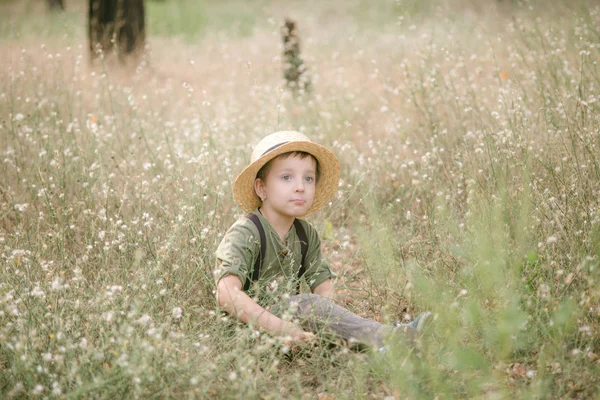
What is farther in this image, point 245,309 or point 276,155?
point 276,155

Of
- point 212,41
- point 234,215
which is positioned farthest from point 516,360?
point 212,41

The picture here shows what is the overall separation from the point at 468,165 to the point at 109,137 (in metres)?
3.18

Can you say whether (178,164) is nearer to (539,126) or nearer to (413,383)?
(413,383)

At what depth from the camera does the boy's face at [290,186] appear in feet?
11.5

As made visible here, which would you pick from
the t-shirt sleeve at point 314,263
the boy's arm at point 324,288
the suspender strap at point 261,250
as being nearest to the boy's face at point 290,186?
the suspender strap at point 261,250

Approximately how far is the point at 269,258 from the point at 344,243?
1.49 feet

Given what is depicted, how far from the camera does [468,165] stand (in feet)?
14.9

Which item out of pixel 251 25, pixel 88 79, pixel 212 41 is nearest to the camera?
pixel 88 79

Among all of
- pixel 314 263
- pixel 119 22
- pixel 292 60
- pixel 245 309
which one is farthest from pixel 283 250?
pixel 119 22

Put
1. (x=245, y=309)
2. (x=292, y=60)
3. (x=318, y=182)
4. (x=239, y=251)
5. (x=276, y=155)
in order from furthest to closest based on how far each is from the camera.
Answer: (x=292, y=60), (x=318, y=182), (x=276, y=155), (x=239, y=251), (x=245, y=309)

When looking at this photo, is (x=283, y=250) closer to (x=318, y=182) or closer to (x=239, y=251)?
(x=239, y=251)

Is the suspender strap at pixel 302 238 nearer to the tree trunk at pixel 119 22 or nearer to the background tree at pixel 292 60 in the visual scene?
the background tree at pixel 292 60

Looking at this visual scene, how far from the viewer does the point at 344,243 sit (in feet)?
11.8

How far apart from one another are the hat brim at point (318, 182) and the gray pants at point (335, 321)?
0.70 metres
